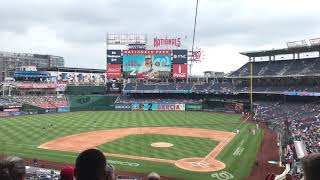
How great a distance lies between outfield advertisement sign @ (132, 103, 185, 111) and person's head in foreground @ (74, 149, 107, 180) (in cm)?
6781

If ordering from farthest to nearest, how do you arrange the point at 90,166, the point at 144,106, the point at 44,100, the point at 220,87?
the point at 220,87, the point at 44,100, the point at 144,106, the point at 90,166

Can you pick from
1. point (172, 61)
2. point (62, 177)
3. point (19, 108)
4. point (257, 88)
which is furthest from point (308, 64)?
point (62, 177)

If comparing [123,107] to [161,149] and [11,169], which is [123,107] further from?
[11,169]

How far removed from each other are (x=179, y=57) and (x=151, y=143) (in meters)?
40.1

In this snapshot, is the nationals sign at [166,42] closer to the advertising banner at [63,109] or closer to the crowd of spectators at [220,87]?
the crowd of spectators at [220,87]

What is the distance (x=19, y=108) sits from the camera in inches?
2552

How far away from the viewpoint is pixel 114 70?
75.0 m

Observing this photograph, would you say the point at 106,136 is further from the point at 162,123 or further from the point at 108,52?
the point at 108,52

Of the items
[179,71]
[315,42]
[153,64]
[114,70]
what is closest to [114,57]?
[114,70]

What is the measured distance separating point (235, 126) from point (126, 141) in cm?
1758

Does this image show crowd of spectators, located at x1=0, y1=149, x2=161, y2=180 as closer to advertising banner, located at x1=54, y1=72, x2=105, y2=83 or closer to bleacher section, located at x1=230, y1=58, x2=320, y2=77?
bleacher section, located at x1=230, y1=58, x2=320, y2=77

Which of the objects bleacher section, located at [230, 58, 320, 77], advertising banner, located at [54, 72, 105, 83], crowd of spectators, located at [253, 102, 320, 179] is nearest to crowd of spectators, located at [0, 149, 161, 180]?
crowd of spectators, located at [253, 102, 320, 179]

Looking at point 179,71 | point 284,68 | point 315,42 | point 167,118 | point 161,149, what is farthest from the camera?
point 179,71

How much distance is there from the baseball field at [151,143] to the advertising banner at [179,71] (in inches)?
799
